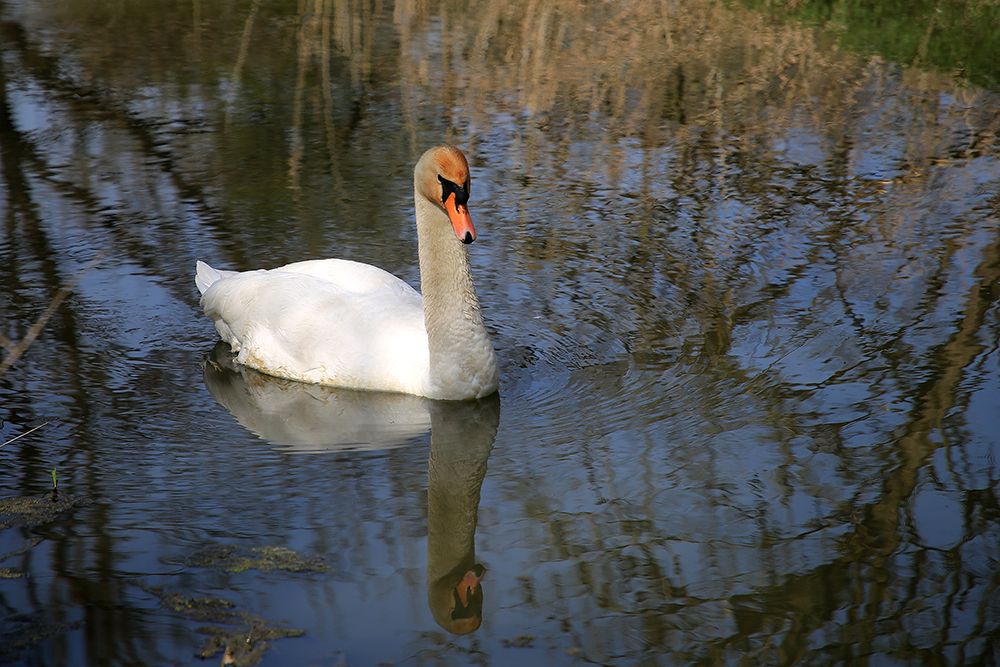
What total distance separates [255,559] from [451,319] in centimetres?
189

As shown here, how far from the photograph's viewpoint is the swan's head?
5379mm

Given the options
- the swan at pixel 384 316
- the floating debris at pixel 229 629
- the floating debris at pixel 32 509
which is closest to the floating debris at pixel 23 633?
the floating debris at pixel 229 629

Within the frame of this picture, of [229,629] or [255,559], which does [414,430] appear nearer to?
[255,559]

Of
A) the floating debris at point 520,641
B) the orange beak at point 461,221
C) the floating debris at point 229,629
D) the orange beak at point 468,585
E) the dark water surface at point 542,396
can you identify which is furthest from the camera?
the orange beak at point 461,221

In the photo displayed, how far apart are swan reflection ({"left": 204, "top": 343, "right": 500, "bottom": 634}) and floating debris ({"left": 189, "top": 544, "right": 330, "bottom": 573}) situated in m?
0.48

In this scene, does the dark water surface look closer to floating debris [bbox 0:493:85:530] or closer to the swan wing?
floating debris [bbox 0:493:85:530]

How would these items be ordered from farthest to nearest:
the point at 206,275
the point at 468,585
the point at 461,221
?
the point at 206,275
the point at 461,221
the point at 468,585

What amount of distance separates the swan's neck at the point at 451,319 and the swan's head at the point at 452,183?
0.19 m

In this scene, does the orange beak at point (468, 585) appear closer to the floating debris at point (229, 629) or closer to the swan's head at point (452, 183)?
the floating debris at point (229, 629)

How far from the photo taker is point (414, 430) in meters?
5.57

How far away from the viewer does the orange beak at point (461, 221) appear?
533 cm

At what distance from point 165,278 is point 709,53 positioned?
368 inches

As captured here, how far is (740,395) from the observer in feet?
18.7

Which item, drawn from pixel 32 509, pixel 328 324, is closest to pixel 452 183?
pixel 328 324
